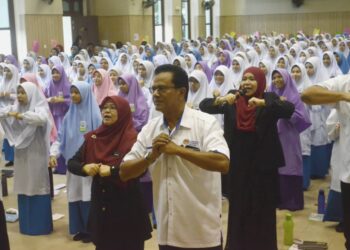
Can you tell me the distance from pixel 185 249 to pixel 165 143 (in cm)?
62

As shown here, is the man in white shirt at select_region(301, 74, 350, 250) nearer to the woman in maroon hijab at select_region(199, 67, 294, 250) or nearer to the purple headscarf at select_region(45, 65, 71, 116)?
the woman in maroon hijab at select_region(199, 67, 294, 250)

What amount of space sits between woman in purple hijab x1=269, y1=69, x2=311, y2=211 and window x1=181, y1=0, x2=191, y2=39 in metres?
20.6

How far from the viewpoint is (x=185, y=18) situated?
1043 inches

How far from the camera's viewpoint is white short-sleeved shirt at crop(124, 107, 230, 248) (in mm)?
2691

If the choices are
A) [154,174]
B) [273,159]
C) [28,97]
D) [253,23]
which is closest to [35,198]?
[28,97]

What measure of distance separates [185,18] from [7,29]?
1218 cm

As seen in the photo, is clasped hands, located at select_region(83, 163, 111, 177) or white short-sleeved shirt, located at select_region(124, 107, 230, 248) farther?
clasped hands, located at select_region(83, 163, 111, 177)

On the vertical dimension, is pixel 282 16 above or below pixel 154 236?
above

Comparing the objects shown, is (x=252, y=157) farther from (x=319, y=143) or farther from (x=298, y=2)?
(x=298, y=2)

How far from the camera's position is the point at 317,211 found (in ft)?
20.1

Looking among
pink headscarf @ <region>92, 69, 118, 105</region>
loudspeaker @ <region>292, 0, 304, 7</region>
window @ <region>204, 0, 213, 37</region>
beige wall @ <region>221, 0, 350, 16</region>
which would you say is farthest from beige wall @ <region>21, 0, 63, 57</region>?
loudspeaker @ <region>292, 0, 304, 7</region>

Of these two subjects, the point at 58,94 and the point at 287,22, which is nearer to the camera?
the point at 58,94

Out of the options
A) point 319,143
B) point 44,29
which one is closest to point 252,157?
point 319,143

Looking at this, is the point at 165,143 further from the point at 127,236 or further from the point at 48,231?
the point at 48,231
